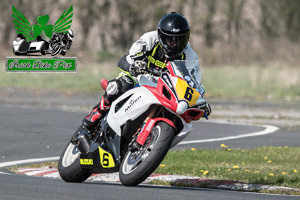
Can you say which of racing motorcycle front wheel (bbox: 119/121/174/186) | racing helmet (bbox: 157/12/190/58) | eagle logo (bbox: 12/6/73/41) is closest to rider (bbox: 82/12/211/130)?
racing helmet (bbox: 157/12/190/58)

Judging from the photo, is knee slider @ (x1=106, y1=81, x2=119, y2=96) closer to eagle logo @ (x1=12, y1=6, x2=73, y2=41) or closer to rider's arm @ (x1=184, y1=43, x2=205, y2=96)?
rider's arm @ (x1=184, y1=43, x2=205, y2=96)

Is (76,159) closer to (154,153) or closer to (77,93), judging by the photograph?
(154,153)

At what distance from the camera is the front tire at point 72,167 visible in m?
8.37

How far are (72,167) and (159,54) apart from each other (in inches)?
70.0

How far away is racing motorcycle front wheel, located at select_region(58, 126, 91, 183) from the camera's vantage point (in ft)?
27.5

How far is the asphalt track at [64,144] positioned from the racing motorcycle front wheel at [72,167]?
0.12m

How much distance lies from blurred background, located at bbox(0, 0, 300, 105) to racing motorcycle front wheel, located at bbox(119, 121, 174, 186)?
→ 19841mm

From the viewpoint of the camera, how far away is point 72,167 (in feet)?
27.6

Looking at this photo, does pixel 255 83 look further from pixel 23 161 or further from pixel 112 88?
pixel 112 88

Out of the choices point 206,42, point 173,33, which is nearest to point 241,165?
point 173,33

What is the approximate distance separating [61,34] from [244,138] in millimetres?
9660

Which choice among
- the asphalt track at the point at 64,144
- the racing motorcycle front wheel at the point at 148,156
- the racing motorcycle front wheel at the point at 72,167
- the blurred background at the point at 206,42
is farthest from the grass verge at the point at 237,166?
the blurred background at the point at 206,42

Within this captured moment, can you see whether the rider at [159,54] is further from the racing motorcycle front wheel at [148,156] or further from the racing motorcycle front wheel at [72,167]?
the racing motorcycle front wheel at [72,167]

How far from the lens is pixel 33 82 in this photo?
3272 cm
